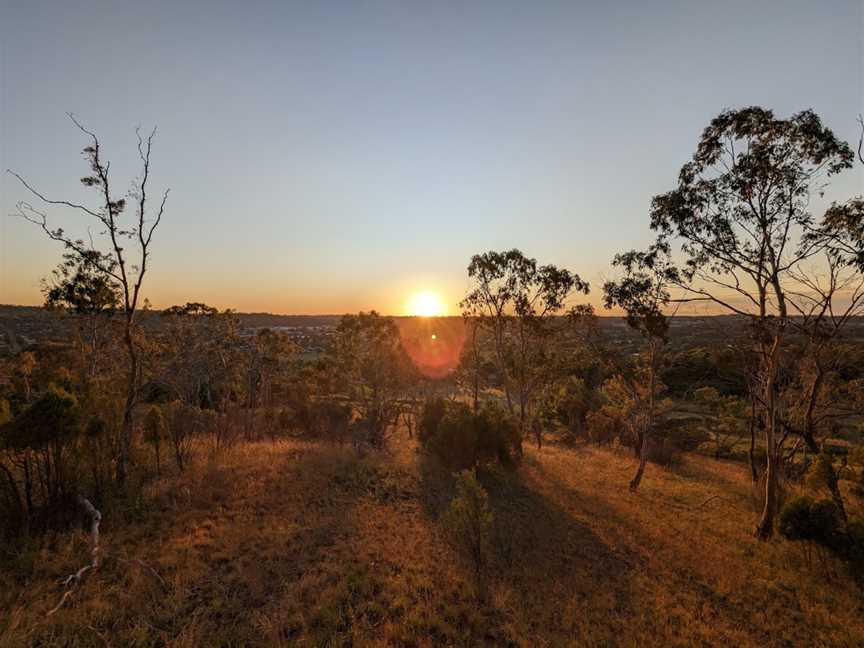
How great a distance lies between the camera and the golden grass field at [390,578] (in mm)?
8047

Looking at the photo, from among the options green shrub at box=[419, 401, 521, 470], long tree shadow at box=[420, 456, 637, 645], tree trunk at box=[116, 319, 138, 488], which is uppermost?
tree trunk at box=[116, 319, 138, 488]

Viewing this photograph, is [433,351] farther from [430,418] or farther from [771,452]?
[771,452]

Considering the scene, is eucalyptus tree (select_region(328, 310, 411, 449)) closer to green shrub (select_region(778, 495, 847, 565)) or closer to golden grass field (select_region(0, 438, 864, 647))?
golden grass field (select_region(0, 438, 864, 647))

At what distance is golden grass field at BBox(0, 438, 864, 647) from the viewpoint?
26.4ft

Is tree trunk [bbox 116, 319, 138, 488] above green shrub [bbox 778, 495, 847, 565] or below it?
above

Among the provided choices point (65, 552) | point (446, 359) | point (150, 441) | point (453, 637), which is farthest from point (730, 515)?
point (446, 359)

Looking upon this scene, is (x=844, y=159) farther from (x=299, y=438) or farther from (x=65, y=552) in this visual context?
(x=299, y=438)

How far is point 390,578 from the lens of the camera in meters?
10.1

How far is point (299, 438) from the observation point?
94.8 ft

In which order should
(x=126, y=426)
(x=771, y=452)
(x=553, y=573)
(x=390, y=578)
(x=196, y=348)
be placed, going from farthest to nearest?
(x=196, y=348) < (x=771, y=452) < (x=126, y=426) < (x=553, y=573) < (x=390, y=578)

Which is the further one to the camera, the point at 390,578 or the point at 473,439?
the point at 473,439

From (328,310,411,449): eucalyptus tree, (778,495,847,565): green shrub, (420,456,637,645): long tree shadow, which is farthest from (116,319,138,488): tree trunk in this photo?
(778,495,847,565): green shrub

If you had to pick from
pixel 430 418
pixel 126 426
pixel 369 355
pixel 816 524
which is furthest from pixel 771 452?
pixel 369 355

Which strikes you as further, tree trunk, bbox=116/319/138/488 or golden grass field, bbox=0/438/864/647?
tree trunk, bbox=116/319/138/488
